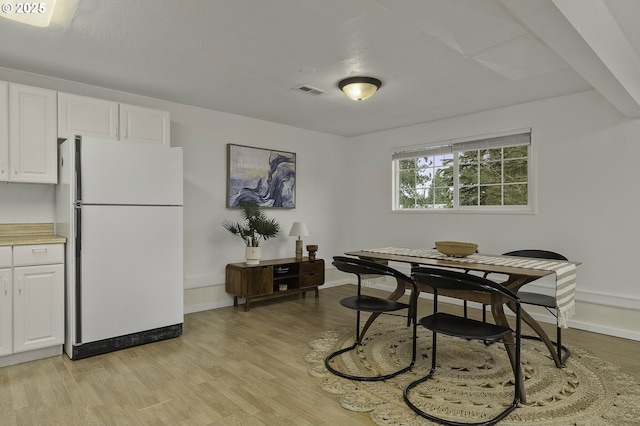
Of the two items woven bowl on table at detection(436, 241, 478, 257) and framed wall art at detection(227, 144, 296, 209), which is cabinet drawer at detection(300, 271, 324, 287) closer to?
framed wall art at detection(227, 144, 296, 209)

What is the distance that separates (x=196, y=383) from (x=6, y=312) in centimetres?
160

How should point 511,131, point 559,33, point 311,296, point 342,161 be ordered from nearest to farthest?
point 559,33 → point 511,131 → point 311,296 → point 342,161

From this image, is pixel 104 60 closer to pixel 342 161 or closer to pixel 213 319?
pixel 213 319

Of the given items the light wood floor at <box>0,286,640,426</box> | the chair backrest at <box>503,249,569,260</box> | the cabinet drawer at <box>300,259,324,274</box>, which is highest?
the chair backrest at <box>503,249,569,260</box>

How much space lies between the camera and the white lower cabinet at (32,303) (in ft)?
9.45

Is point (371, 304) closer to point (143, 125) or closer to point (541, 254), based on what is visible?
point (541, 254)

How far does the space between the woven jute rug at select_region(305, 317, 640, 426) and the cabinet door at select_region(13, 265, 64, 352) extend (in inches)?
81.9

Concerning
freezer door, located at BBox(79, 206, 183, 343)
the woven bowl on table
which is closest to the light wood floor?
freezer door, located at BBox(79, 206, 183, 343)

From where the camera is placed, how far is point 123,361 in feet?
9.86

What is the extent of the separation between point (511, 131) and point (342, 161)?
265 cm

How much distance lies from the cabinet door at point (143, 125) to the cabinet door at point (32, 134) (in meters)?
0.56

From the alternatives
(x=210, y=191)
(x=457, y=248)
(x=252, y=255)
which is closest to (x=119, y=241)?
(x=210, y=191)

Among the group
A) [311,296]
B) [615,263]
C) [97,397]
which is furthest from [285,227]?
[615,263]

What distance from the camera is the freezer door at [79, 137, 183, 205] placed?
10.2 ft
